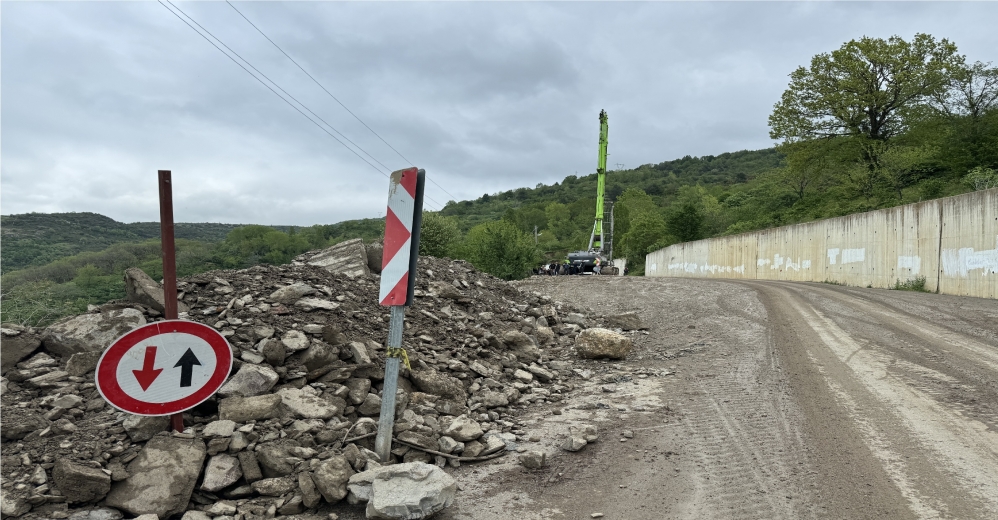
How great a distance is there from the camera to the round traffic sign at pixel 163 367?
3.31 meters

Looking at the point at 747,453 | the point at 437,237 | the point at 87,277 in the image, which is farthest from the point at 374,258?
the point at 437,237

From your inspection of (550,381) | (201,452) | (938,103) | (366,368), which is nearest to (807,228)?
(938,103)

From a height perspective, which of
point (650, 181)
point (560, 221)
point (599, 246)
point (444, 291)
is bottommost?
point (444, 291)

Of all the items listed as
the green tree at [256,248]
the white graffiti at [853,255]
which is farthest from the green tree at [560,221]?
the green tree at [256,248]

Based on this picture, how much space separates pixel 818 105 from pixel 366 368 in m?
39.3

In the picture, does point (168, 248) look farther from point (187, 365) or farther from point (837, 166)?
point (837, 166)

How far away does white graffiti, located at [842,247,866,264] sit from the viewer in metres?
20.2

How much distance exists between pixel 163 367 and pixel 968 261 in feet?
62.5

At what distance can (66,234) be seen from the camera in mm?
17109

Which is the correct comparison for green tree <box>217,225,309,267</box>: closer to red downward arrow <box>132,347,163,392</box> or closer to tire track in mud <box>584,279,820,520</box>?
red downward arrow <box>132,347,163,392</box>

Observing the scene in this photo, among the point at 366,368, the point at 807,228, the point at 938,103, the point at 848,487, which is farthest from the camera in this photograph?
the point at 938,103

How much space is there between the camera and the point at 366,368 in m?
4.94

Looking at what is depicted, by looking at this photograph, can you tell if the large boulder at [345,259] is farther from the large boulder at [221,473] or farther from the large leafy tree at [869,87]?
the large leafy tree at [869,87]

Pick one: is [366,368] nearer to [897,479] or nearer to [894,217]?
[897,479]
